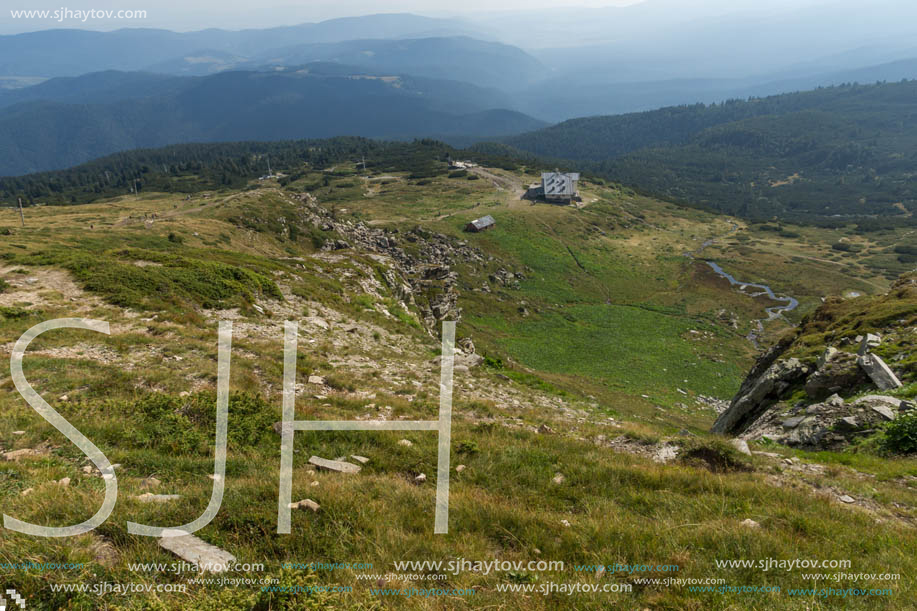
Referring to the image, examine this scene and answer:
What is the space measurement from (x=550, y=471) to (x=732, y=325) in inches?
2514

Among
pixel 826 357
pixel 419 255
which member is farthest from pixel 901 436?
pixel 419 255

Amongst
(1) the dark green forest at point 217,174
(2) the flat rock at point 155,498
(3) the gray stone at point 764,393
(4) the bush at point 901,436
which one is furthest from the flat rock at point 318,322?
(1) the dark green forest at point 217,174

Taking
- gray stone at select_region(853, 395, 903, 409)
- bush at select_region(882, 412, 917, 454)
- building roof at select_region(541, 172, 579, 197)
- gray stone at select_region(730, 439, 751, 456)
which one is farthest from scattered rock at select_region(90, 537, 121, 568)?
building roof at select_region(541, 172, 579, 197)

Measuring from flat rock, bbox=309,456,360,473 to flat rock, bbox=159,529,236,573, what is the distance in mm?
2495

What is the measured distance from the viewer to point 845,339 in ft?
57.2

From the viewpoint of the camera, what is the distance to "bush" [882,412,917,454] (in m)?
8.87

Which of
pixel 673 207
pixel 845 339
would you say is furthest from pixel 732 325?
pixel 673 207

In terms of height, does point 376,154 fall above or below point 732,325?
above

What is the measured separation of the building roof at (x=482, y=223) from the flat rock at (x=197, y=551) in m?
75.0

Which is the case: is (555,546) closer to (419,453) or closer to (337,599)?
(337,599)

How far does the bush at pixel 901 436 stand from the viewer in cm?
887

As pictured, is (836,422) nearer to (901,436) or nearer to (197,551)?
(901,436)

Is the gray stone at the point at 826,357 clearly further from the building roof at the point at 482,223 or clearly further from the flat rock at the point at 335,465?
the building roof at the point at 482,223

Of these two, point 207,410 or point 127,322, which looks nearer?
point 207,410
